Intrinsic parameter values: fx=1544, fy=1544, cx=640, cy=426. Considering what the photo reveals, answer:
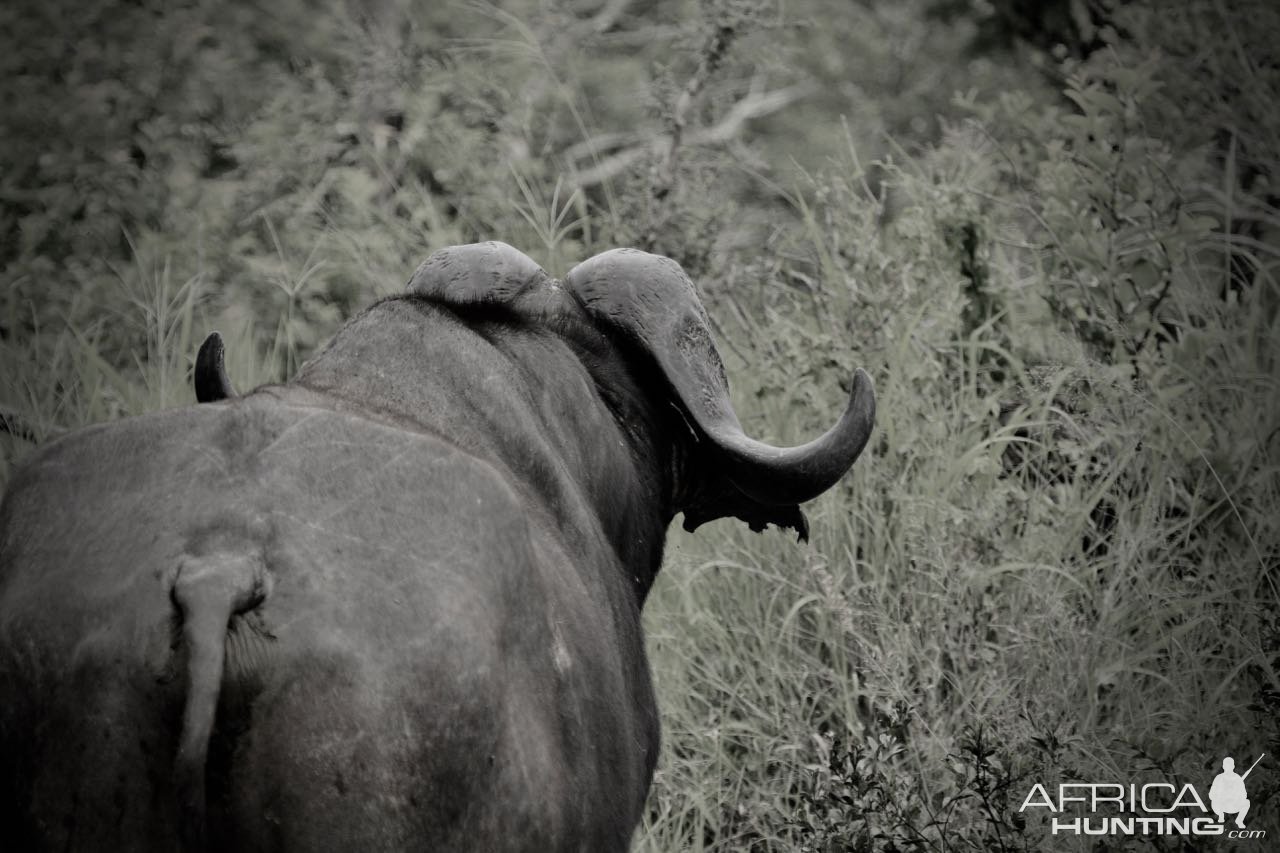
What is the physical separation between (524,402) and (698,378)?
57cm

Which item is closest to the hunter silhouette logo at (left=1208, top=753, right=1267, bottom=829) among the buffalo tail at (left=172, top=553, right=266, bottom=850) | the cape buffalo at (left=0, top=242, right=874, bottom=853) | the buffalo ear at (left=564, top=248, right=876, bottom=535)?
the buffalo ear at (left=564, top=248, right=876, bottom=535)

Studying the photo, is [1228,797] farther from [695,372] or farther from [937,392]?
[937,392]

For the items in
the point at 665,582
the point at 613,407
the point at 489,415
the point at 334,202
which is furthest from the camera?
the point at 334,202

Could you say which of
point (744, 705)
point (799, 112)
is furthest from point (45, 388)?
point (799, 112)

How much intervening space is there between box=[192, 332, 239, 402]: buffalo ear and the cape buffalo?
1.34 feet

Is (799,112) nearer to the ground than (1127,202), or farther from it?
nearer to the ground

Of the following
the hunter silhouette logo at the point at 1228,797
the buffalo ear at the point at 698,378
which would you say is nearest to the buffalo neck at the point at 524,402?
the buffalo ear at the point at 698,378

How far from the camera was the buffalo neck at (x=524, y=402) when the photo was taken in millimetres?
2754

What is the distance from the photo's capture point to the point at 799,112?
17094 mm

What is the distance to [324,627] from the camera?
2.10 meters

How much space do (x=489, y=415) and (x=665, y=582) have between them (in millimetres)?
2796

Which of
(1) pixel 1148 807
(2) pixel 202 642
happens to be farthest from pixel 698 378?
(1) pixel 1148 807

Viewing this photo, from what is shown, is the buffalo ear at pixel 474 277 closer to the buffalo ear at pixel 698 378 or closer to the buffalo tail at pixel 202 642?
the buffalo ear at pixel 698 378

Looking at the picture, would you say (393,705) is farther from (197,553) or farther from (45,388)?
(45,388)
